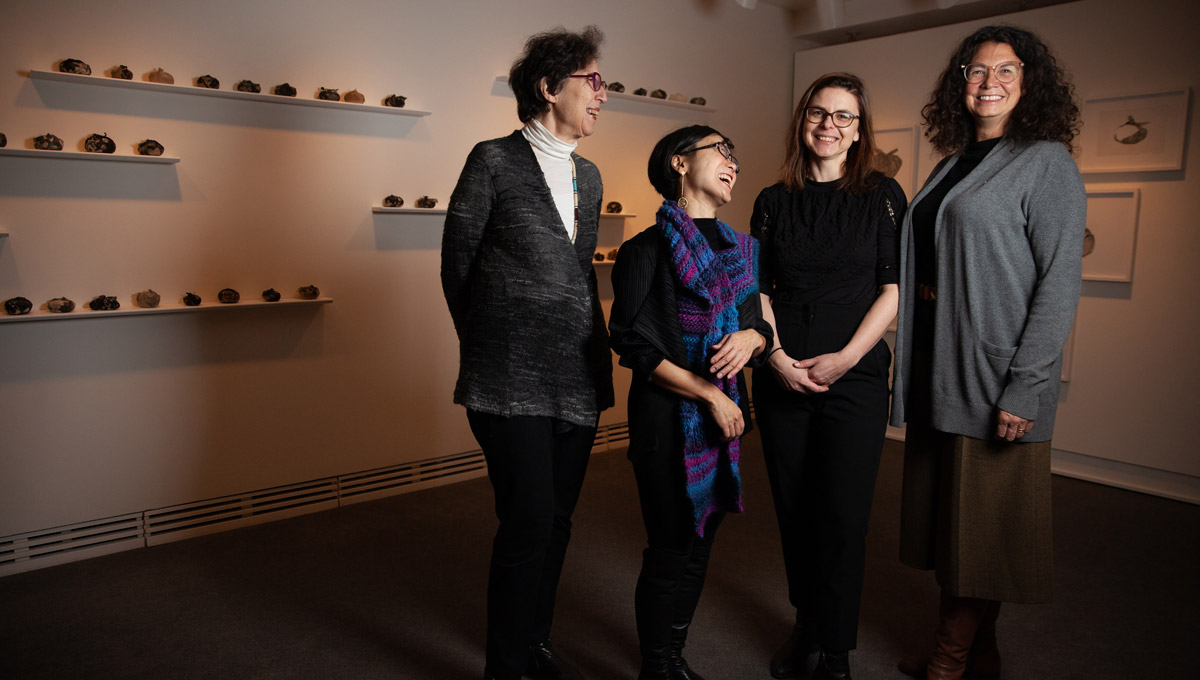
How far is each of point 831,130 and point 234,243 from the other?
2478 mm

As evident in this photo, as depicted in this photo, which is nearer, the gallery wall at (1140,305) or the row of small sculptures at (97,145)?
the row of small sculptures at (97,145)

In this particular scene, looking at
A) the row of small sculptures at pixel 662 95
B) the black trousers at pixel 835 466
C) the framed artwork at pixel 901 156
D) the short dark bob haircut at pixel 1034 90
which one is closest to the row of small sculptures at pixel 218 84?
the row of small sculptures at pixel 662 95

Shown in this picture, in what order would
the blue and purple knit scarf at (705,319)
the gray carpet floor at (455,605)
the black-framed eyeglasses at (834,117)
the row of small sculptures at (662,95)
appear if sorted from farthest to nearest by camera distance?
the row of small sculptures at (662,95) → the gray carpet floor at (455,605) → the black-framed eyeglasses at (834,117) → the blue and purple knit scarf at (705,319)

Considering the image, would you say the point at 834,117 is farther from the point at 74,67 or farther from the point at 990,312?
the point at 74,67

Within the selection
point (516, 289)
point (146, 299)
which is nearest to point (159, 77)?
point (146, 299)

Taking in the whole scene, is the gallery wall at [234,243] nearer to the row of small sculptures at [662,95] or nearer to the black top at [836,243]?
the row of small sculptures at [662,95]

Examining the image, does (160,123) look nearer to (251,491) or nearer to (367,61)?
(367,61)

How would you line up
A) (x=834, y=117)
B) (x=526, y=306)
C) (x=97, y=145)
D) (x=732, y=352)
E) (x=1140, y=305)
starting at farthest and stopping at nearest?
(x=1140, y=305)
(x=97, y=145)
(x=834, y=117)
(x=526, y=306)
(x=732, y=352)

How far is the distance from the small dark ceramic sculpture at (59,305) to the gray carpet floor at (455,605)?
0.97 meters

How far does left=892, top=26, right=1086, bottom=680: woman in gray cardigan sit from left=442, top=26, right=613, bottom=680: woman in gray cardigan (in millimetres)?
881

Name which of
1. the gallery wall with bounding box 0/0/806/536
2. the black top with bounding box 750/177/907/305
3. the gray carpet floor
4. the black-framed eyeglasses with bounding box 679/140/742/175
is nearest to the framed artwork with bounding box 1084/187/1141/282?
the gray carpet floor

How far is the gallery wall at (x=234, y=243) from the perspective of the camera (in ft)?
9.90

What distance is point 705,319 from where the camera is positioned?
1.89 m

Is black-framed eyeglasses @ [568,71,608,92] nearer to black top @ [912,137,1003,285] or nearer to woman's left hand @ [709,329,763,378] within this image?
woman's left hand @ [709,329,763,378]
